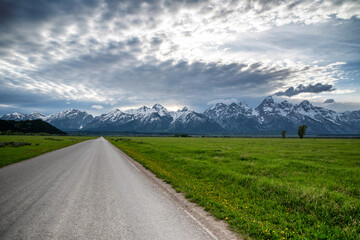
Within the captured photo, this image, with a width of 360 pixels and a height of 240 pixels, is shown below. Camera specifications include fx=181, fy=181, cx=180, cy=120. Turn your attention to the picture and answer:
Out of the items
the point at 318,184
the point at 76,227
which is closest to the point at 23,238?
the point at 76,227

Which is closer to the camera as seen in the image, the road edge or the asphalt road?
the asphalt road

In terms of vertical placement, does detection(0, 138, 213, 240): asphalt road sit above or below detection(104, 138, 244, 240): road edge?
above

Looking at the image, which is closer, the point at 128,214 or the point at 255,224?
the point at 255,224

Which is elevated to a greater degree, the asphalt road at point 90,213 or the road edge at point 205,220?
the asphalt road at point 90,213

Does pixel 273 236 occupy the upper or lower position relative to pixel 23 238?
lower

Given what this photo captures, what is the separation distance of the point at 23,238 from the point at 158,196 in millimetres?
5207

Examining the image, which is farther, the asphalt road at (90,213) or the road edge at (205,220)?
the road edge at (205,220)

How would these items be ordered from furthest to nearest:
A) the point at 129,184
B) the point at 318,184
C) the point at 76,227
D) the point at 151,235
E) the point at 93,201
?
the point at 129,184
the point at 318,184
the point at 93,201
the point at 76,227
the point at 151,235

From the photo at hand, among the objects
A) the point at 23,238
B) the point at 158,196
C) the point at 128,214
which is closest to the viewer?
the point at 23,238

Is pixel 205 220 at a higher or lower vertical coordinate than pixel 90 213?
lower

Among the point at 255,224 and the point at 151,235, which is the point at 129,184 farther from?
the point at 255,224

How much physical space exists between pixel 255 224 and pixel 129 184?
7653mm

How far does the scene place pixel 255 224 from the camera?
609 centimetres

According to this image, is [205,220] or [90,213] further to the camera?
[90,213]
